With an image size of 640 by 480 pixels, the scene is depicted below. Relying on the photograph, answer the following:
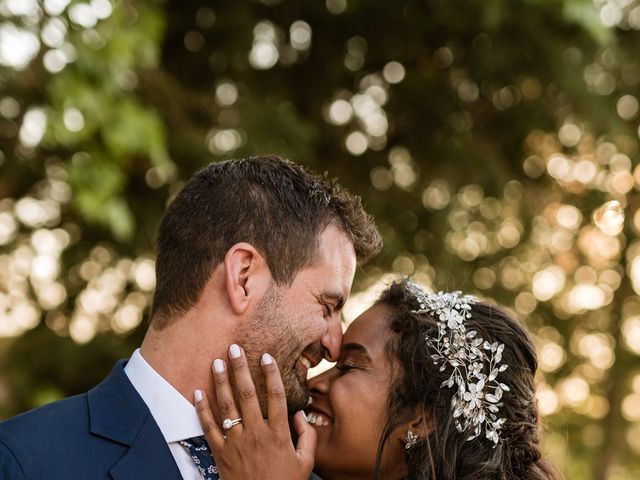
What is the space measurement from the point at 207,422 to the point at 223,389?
0.13 meters

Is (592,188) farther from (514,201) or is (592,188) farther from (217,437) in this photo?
(217,437)

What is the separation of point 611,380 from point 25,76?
7344mm

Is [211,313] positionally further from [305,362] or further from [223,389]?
[305,362]

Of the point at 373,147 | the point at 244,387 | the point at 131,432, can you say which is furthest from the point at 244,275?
the point at 373,147

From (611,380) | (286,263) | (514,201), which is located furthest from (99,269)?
(611,380)

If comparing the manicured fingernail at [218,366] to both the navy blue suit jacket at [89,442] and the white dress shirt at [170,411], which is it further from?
the navy blue suit jacket at [89,442]

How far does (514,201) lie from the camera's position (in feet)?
25.0

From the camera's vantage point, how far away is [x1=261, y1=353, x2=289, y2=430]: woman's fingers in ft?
10.3

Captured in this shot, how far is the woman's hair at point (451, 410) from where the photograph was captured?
3523 millimetres

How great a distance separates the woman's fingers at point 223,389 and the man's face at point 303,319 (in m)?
0.11

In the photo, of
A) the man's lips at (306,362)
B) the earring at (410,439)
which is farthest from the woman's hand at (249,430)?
the earring at (410,439)

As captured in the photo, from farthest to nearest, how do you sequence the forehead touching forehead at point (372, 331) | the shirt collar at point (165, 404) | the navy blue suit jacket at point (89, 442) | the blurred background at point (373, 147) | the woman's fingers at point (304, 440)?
the blurred background at point (373, 147)
the forehead touching forehead at point (372, 331)
the woman's fingers at point (304, 440)
the shirt collar at point (165, 404)
the navy blue suit jacket at point (89, 442)

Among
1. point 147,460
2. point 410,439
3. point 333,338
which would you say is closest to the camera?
point 147,460

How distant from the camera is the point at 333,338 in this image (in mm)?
3434
